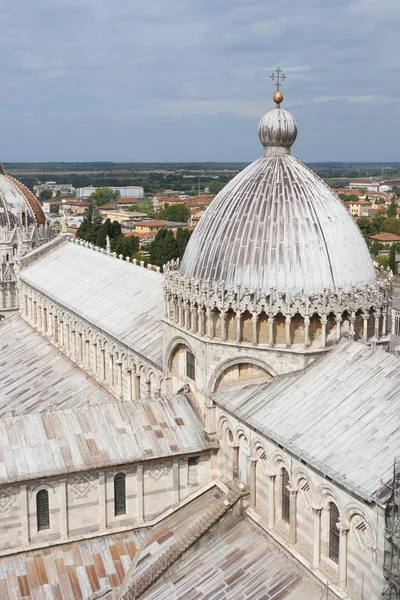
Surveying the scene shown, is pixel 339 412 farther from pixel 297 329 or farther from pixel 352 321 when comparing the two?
pixel 352 321

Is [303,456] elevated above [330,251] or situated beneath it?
situated beneath

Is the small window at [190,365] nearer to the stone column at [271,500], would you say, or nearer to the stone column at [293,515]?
the stone column at [271,500]

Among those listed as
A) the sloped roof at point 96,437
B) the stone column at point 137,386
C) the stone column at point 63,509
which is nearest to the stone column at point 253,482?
the sloped roof at point 96,437

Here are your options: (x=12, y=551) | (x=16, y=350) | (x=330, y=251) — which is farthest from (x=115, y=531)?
(x=16, y=350)

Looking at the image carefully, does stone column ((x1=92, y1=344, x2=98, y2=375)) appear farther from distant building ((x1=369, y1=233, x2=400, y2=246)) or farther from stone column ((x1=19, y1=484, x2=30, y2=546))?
distant building ((x1=369, y1=233, x2=400, y2=246))

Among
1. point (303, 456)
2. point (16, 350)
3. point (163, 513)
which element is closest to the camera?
point (303, 456)

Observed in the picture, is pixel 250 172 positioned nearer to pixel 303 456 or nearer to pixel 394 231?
pixel 303 456
